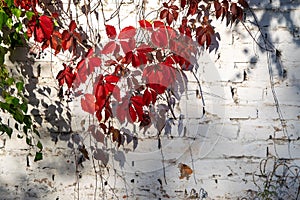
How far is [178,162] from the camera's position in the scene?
270cm

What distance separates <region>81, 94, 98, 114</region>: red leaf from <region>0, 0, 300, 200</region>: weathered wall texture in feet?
0.23

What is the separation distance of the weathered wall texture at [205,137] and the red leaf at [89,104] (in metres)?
0.07

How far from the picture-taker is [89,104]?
2621 millimetres

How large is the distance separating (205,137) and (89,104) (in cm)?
66

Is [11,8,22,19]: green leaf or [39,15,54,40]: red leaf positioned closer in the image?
[11,8,22,19]: green leaf

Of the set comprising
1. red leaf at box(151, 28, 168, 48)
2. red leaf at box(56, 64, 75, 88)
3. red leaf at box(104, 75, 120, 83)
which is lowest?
red leaf at box(104, 75, 120, 83)

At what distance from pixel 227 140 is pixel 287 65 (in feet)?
1.69

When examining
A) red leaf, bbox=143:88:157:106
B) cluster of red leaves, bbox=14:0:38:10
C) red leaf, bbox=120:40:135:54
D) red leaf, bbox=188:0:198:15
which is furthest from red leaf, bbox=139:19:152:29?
cluster of red leaves, bbox=14:0:38:10

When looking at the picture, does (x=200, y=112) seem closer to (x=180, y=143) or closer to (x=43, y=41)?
(x=180, y=143)

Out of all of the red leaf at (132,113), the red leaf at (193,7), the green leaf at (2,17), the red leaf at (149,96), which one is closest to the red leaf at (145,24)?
the red leaf at (193,7)

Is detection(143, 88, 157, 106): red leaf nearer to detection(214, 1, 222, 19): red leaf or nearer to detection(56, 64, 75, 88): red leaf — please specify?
detection(56, 64, 75, 88): red leaf

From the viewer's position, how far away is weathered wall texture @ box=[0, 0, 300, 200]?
2576 millimetres

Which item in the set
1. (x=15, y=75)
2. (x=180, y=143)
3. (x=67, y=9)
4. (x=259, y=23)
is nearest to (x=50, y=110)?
(x=15, y=75)

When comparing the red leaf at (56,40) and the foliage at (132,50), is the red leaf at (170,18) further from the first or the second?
the red leaf at (56,40)
